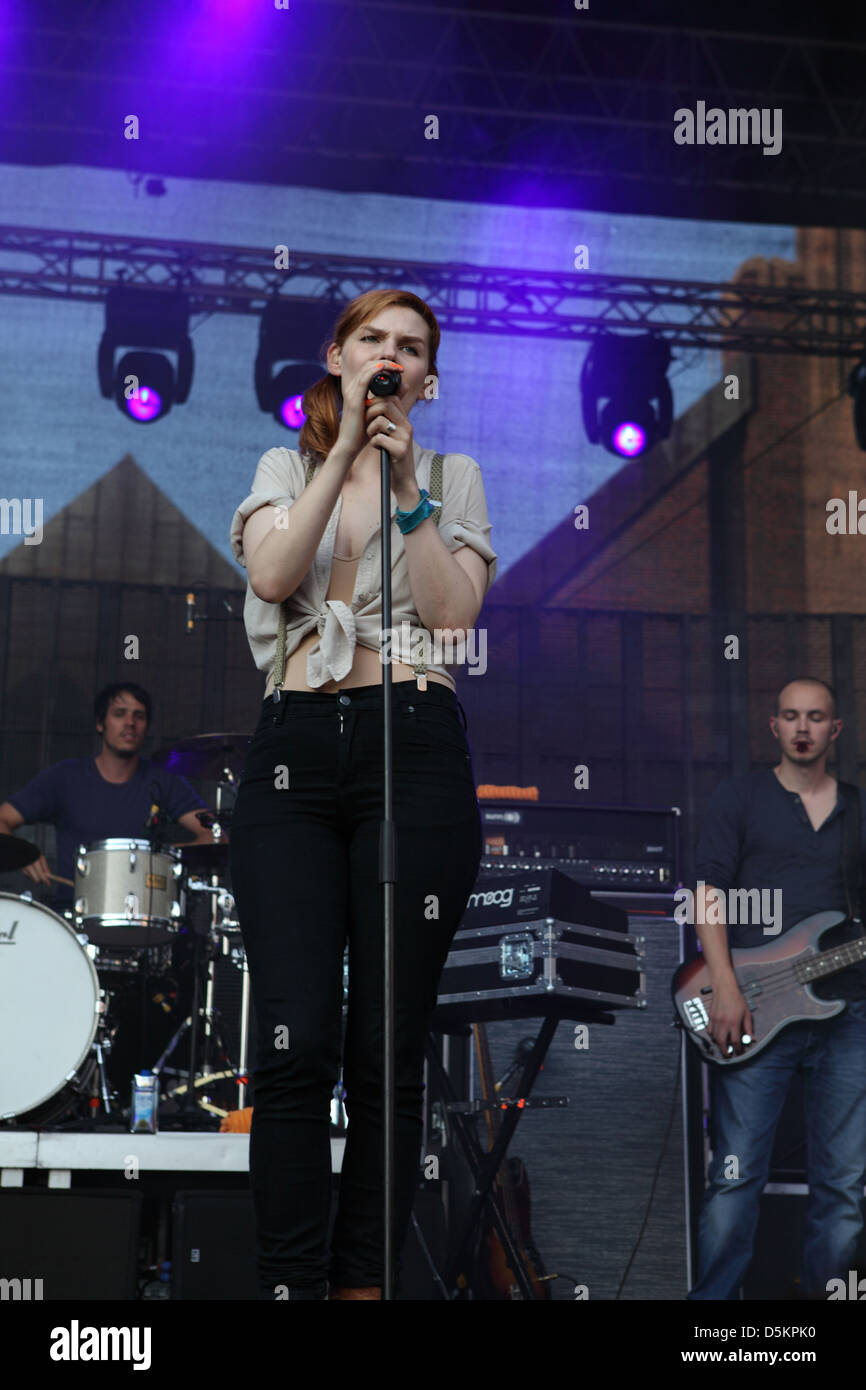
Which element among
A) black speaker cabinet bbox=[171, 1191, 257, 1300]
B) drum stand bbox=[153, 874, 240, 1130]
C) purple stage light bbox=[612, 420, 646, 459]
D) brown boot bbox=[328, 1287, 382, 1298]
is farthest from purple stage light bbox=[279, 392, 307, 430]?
brown boot bbox=[328, 1287, 382, 1298]

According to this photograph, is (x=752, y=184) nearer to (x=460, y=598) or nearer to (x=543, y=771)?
(x=543, y=771)

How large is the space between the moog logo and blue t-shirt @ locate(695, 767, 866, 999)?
2.11ft

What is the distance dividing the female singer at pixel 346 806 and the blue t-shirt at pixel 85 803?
307cm

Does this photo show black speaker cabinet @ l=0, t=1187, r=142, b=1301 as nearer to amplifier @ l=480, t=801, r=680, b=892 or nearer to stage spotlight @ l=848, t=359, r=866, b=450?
amplifier @ l=480, t=801, r=680, b=892

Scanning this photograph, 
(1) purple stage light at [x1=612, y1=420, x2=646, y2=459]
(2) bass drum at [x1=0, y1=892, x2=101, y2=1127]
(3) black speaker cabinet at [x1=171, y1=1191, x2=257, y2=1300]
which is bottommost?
(3) black speaker cabinet at [x1=171, y1=1191, x2=257, y2=1300]

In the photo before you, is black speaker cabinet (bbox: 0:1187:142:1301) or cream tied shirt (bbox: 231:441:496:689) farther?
black speaker cabinet (bbox: 0:1187:142:1301)

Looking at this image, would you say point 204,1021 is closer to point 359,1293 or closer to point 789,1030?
point 789,1030

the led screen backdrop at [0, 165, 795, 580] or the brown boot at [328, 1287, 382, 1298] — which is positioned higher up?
the led screen backdrop at [0, 165, 795, 580]

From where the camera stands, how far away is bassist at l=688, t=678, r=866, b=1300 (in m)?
3.45

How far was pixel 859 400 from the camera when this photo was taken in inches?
225

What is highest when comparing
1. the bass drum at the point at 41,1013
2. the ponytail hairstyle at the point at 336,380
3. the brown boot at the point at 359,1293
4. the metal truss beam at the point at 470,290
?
the metal truss beam at the point at 470,290

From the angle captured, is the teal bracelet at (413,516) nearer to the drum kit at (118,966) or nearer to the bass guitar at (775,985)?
the drum kit at (118,966)

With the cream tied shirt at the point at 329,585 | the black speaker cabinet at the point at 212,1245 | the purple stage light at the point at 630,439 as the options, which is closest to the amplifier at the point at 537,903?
the black speaker cabinet at the point at 212,1245

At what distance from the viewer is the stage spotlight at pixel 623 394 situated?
18.4 ft
